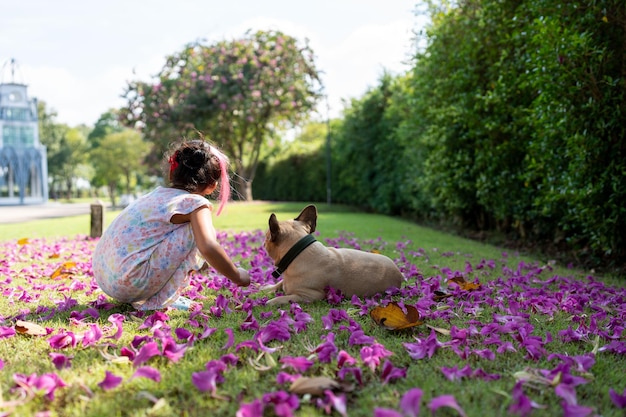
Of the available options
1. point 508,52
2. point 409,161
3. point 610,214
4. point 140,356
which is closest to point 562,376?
point 140,356

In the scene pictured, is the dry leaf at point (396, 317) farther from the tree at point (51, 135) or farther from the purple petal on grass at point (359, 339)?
the tree at point (51, 135)

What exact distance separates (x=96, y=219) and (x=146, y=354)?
332 inches

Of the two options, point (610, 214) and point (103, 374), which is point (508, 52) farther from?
point (103, 374)

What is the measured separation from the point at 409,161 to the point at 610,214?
1147 centimetres

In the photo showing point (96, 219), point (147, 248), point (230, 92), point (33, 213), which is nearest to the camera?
point (147, 248)

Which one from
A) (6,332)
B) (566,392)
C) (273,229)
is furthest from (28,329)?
(566,392)

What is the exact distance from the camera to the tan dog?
4.04m

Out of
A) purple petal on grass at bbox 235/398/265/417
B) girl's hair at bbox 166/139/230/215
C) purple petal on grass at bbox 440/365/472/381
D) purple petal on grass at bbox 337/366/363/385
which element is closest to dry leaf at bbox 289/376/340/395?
purple petal on grass at bbox 337/366/363/385

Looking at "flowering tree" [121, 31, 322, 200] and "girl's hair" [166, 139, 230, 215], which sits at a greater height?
"flowering tree" [121, 31, 322, 200]

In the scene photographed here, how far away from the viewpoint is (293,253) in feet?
13.2

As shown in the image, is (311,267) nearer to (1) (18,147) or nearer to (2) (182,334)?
(2) (182,334)

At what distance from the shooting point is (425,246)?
8.65 m

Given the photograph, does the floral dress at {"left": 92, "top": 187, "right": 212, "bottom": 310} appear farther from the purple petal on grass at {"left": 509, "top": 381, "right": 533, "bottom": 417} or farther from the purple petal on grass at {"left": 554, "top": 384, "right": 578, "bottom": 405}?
the purple petal on grass at {"left": 554, "top": 384, "right": 578, "bottom": 405}

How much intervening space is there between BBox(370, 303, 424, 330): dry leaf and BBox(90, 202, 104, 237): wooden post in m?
8.21
